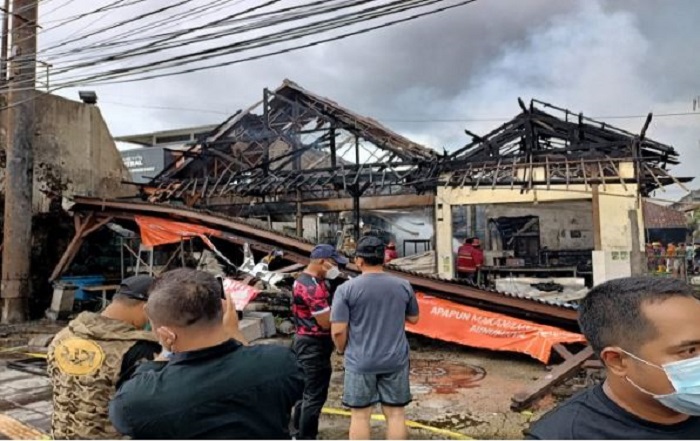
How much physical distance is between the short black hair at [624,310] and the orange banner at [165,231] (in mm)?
8742

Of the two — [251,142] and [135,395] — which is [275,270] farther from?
[251,142]

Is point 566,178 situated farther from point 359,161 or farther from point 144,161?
point 144,161

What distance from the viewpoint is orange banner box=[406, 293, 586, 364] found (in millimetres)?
6660

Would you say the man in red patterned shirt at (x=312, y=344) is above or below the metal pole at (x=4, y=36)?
below

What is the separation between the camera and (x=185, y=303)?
1.78 m

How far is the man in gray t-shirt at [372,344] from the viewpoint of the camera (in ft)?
11.7

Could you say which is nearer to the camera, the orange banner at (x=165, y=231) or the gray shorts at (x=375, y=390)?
the gray shorts at (x=375, y=390)

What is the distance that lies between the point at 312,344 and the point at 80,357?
212 centimetres

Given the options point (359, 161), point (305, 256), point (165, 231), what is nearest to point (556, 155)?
point (359, 161)

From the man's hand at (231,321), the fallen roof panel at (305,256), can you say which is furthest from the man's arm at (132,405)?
the fallen roof panel at (305,256)

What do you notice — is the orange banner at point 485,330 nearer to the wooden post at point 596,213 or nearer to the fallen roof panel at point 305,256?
the fallen roof panel at point 305,256

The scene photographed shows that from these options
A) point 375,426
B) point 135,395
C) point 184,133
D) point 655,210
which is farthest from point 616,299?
point 184,133

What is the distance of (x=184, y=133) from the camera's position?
32.2 meters

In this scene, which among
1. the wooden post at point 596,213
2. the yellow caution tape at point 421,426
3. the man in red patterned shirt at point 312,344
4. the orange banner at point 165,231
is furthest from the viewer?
the wooden post at point 596,213
